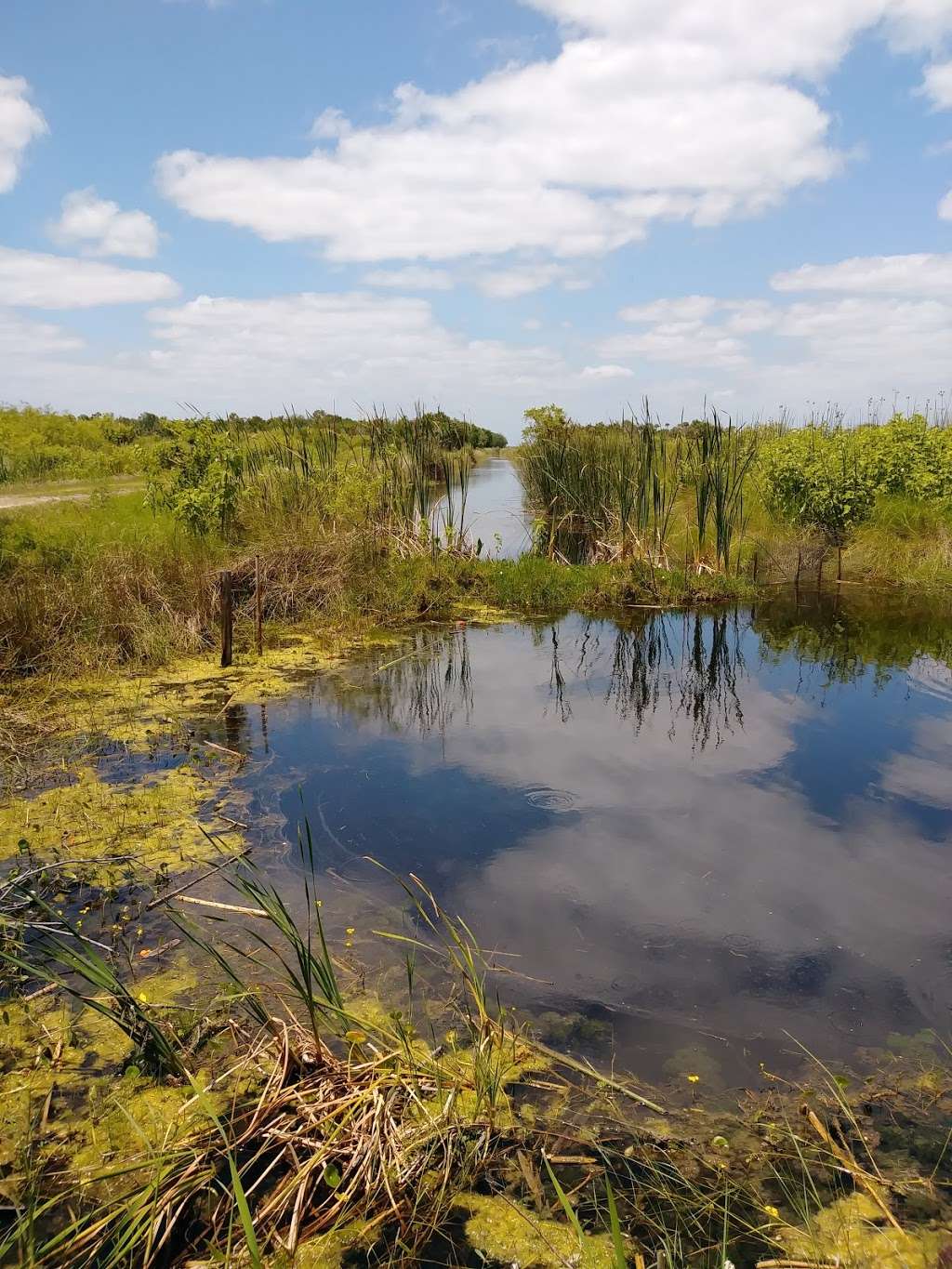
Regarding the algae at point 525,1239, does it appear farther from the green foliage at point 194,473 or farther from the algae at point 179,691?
the green foliage at point 194,473

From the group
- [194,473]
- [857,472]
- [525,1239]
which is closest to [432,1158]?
[525,1239]

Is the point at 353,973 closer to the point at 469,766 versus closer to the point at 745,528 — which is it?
the point at 469,766

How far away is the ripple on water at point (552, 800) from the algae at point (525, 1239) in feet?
9.89

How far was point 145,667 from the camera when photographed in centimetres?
835

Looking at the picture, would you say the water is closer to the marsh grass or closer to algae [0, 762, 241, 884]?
algae [0, 762, 241, 884]

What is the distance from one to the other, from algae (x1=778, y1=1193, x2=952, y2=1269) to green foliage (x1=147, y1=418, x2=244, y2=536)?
909 cm

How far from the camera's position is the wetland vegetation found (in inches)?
104

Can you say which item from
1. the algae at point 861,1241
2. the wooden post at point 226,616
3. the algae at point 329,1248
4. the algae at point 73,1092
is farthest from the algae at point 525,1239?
the wooden post at point 226,616

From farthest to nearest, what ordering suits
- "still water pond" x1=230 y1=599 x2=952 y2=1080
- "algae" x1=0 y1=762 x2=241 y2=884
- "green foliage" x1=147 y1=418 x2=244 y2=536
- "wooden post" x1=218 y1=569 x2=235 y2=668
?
"green foliage" x1=147 y1=418 x2=244 y2=536 < "wooden post" x1=218 y1=569 x2=235 y2=668 < "algae" x1=0 y1=762 x2=241 y2=884 < "still water pond" x1=230 y1=599 x2=952 y2=1080

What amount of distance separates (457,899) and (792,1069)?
179cm

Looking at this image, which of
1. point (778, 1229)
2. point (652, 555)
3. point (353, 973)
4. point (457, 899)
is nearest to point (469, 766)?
point (457, 899)

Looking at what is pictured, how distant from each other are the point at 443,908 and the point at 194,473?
7.31 metres

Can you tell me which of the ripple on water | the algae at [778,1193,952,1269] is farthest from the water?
the algae at [778,1193,952,1269]

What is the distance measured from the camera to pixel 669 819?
548cm
